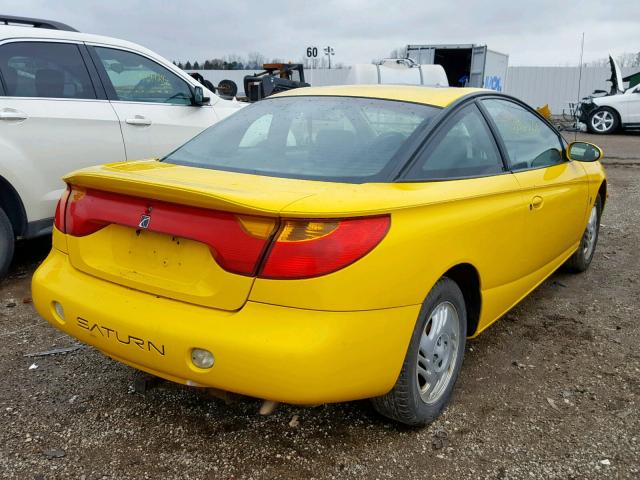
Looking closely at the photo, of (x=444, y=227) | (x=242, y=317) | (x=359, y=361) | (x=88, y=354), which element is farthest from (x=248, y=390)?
(x=88, y=354)

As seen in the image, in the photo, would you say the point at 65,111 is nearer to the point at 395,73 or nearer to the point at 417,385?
the point at 417,385

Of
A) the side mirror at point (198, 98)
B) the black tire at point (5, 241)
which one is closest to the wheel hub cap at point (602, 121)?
the side mirror at point (198, 98)

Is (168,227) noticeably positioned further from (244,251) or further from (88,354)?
(88,354)

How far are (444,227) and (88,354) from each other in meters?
2.11

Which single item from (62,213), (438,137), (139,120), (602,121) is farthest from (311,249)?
(602,121)

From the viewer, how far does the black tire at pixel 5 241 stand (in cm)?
401

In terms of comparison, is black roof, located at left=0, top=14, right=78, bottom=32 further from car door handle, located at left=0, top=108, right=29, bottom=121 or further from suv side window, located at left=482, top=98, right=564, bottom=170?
suv side window, located at left=482, top=98, right=564, bottom=170

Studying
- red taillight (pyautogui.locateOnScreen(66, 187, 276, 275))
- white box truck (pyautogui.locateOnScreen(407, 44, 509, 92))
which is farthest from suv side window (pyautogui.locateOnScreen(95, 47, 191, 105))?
white box truck (pyautogui.locateOnScreen(407, 44, 509, 92))

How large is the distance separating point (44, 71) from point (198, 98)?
131 centimetres

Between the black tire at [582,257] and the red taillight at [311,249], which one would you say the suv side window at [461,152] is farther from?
the black tire at [582,257]

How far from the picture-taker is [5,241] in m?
4.04

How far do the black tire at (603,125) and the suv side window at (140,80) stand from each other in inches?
671

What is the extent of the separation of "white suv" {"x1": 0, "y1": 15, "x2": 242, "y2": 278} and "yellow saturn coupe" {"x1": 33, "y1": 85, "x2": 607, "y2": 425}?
1.69 metres

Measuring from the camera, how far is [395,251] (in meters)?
2.08
